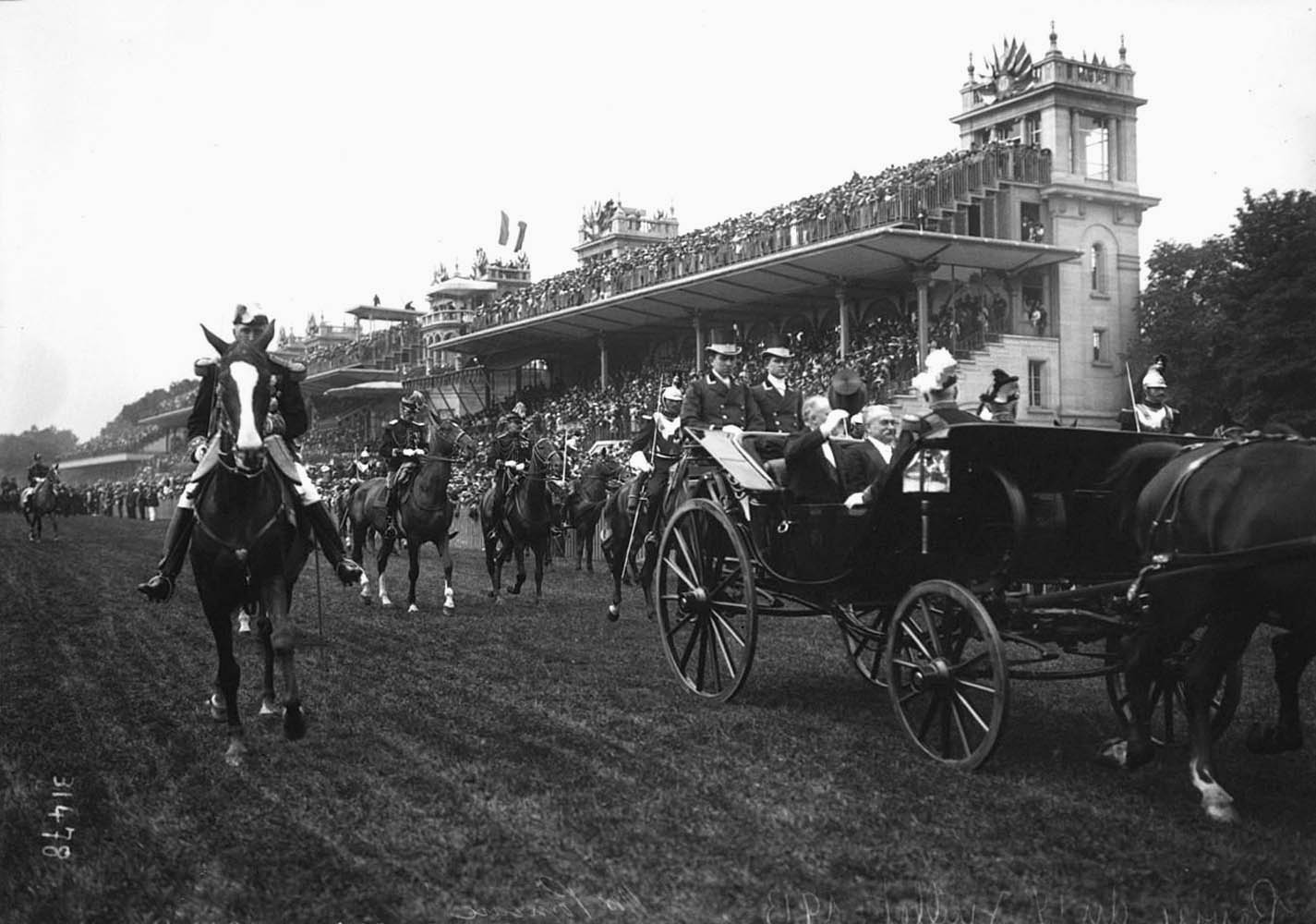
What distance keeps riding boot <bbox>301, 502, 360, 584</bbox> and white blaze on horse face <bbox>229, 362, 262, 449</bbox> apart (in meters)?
0.88

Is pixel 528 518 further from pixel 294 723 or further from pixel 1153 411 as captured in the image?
pixel 294 723

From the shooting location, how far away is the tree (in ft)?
57.2

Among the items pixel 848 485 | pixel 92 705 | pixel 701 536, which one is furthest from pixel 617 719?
pixel 92 705

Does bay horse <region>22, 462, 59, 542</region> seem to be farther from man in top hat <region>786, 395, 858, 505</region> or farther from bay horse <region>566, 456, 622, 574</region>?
man in top hat <region>786, 395, 858, 505</region>

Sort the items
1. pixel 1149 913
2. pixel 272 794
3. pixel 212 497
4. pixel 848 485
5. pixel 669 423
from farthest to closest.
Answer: pixel 669 423
pixel 848 485
pixel 212 497
pixel 272 794
pixel 1149 913

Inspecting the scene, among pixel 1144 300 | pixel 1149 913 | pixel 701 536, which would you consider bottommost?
pixel 1149 913

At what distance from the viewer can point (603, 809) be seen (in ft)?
19.6

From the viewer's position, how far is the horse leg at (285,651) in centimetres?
746

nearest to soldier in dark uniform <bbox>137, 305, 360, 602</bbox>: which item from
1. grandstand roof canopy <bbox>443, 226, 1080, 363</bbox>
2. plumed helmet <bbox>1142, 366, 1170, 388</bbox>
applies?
plumed helmet <bbox>1142, 366, 1170, 388</bbox>

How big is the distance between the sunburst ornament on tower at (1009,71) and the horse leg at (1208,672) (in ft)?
104

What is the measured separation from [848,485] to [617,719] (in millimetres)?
2097

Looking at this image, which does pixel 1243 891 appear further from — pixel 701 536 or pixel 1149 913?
pixel 701 536

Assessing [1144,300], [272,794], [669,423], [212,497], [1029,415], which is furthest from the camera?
[1144,300]

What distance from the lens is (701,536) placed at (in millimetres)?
9125
